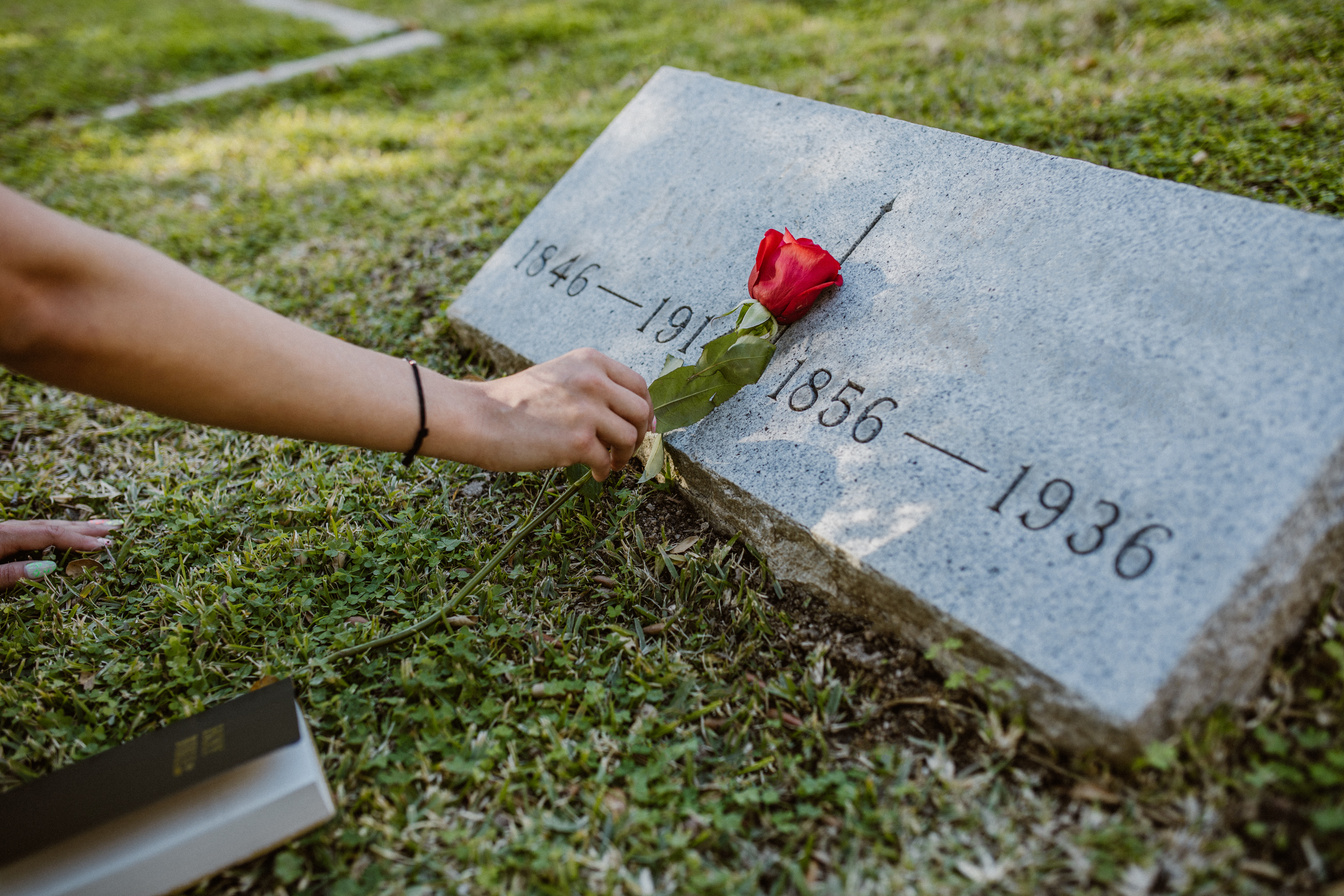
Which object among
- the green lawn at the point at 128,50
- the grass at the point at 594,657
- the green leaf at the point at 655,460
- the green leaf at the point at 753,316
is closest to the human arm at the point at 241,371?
the green leaf at the point at 655,460

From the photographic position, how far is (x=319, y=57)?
6.56 m

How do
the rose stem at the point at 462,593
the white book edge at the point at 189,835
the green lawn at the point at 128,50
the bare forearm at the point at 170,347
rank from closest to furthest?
the bare forearm at the point at 170,347 → the white book edge at the point at 189,835 → the rose stem at the point at 462,593 → the green lawn at the point at 128,50

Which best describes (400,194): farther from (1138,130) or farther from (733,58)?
(1138,130)

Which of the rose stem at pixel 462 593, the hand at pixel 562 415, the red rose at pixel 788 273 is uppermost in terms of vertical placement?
the red rose at pixel 788 273

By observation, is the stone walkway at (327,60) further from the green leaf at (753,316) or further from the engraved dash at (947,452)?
the engraved dash at (947,452)

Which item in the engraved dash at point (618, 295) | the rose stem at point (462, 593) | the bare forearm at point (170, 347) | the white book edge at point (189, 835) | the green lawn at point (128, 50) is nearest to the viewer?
the bare forearm at point (170, 347)

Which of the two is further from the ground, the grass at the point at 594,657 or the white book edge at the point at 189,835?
the grass at the point at 594,657

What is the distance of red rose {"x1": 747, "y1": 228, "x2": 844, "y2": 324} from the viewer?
209 cm

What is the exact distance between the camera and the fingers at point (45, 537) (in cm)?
238

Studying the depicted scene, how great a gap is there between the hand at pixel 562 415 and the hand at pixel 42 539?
57.4 inches

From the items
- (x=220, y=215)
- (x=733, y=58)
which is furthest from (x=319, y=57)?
(x=733, y=58)

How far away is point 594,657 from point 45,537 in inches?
68.1

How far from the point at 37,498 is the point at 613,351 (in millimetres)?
1983

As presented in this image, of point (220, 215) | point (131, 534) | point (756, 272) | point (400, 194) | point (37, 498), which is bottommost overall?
point (37, 498)
